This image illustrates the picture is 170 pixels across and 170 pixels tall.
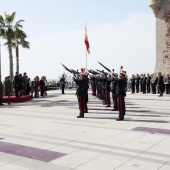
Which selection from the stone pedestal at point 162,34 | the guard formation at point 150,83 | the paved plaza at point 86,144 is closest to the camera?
the paved plaza at point 86,144

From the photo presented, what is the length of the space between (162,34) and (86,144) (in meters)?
20.5

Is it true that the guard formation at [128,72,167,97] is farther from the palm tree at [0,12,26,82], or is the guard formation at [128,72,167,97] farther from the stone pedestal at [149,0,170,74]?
the palm tree at [0,12,26,82]

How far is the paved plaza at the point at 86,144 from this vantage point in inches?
200

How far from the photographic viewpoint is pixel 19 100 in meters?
17.4

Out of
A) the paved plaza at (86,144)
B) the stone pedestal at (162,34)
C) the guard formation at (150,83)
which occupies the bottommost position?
the paved plaza at (86,144)

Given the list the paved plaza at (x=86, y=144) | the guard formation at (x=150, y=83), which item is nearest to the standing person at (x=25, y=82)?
the guard formation at (x=150, y=83)

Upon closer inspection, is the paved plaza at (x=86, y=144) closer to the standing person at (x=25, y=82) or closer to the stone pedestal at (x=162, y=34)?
the standing person at (x=25, y=82)

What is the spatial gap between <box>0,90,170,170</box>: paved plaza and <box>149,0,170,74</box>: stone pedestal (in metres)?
15.8

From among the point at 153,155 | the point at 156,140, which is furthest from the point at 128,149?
the point at 156,140

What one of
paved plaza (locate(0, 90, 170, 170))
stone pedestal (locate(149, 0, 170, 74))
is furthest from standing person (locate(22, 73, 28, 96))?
stone pedestal (locate(149, 0, 170, 74))

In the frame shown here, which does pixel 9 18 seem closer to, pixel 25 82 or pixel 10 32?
pixel 10 32

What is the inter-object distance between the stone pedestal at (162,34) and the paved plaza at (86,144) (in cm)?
1581

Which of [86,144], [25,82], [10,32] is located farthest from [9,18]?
[86,144]

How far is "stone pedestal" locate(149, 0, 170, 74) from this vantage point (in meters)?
24.6
